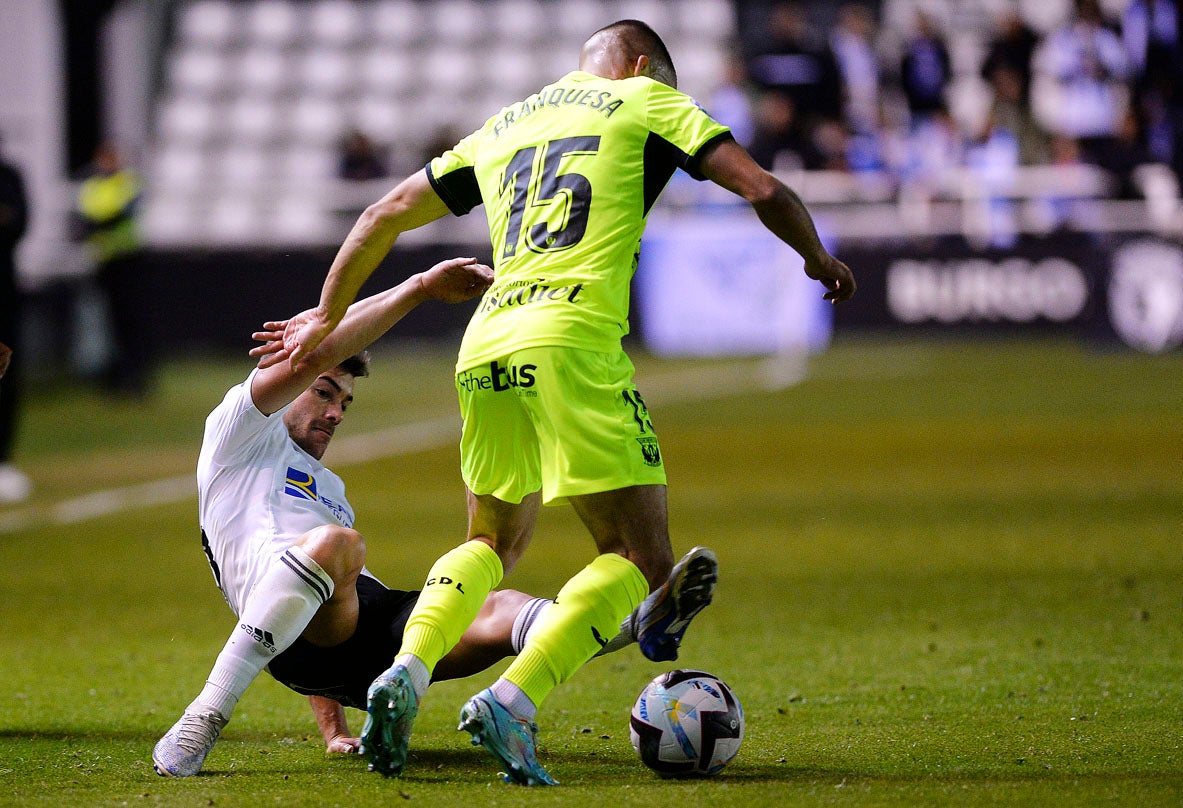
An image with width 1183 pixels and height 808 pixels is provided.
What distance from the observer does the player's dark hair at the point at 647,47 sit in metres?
4.77

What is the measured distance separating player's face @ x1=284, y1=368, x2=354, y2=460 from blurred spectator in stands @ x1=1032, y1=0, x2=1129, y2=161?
19021mm

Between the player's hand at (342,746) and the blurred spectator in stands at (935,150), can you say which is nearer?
the player's hand at (342,746)

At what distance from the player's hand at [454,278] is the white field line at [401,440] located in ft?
20.1

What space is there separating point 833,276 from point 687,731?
1.23 meters

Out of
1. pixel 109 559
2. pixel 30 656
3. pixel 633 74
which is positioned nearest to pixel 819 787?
pixel 633 74

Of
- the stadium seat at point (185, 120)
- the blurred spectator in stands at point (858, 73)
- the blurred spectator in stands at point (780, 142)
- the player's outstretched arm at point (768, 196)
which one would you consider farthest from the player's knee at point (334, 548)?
the stadium seat at point (185, 120)

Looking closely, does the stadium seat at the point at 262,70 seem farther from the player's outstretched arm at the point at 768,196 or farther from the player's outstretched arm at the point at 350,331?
the player's outstretched arm at the point at 768,196

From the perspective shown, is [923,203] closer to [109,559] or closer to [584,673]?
[109,559]

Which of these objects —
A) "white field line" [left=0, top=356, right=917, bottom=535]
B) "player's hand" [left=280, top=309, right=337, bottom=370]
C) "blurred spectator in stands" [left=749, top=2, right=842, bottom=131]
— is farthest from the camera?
"blurred spectator in stands" [left=749, top=2, right=842, bottom=131]

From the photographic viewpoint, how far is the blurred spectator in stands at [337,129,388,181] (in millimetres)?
23859

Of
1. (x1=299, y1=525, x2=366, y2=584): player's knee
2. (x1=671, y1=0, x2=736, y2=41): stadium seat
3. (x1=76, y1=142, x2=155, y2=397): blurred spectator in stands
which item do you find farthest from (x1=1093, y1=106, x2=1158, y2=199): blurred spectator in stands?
(x1=299, y1=525, x2=366, y2=584): player's knee

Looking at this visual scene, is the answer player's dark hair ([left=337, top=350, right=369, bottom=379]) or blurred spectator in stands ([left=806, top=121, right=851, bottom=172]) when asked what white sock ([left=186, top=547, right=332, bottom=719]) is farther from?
blurred spectator in stands ([left=806, top=121, right=851, bottom=172])

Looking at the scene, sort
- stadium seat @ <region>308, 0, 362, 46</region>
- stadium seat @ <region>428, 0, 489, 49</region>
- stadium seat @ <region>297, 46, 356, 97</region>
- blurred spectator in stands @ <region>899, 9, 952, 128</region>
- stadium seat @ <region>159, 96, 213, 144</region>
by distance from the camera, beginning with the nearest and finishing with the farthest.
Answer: blurred spectator in stands @ <region>899, 9, 952, 128</region> → stadium seat @ <region>159, 96, 213, 144</region> → stadium seat @ <region>297, 46, 356, 97</region> → stadium seat @ <region>428, 0, 489, 49</region> → stadium seat @ <region>308, 0, 362, 46</region>

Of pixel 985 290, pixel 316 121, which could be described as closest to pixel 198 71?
pixel 316 121
